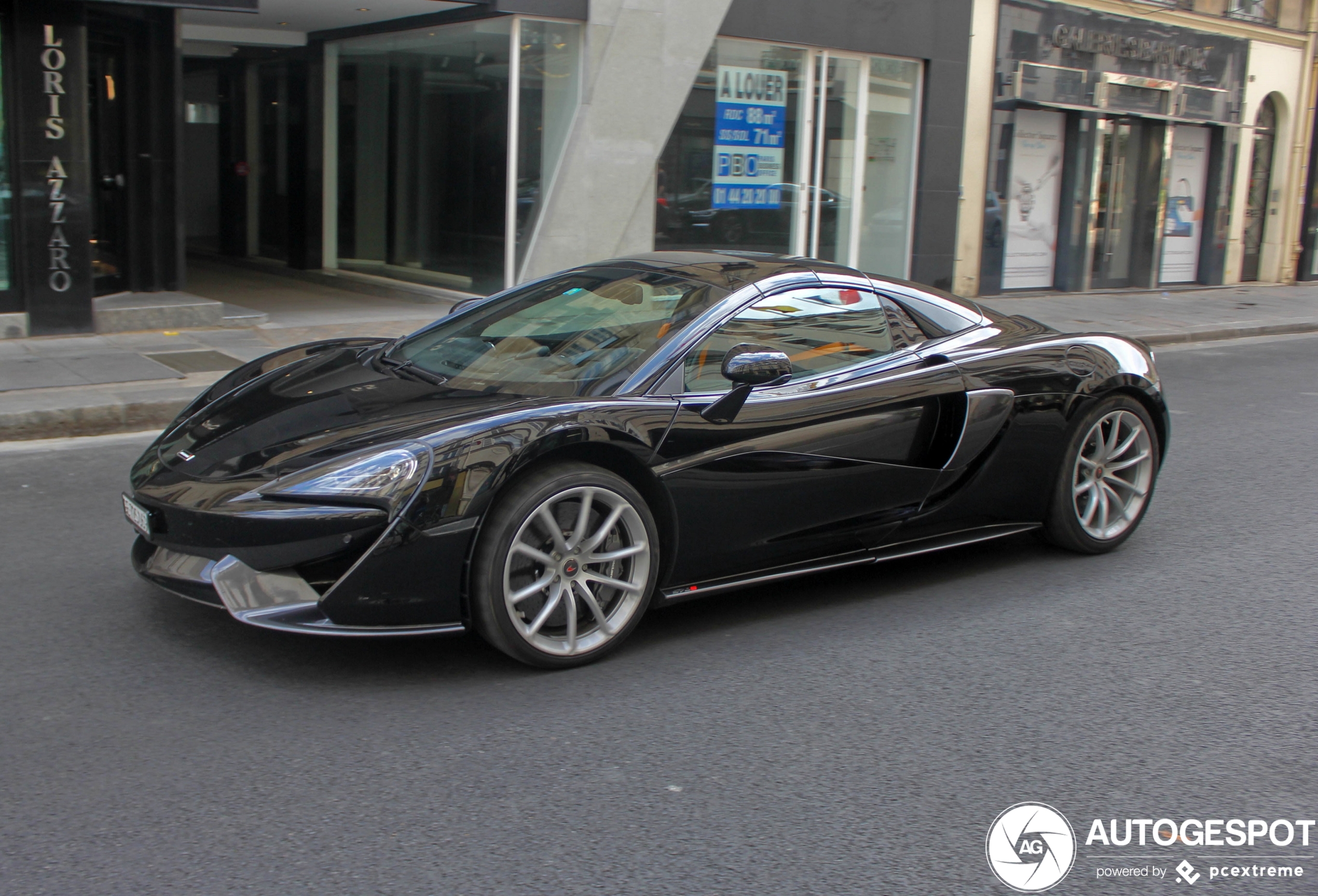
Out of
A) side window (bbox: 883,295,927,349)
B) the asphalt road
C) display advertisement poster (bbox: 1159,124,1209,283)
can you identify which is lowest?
the asphalt road

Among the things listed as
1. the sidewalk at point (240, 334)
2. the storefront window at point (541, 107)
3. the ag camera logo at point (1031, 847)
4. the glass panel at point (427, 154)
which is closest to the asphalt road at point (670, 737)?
the ag camera logo at point (1031, 847)

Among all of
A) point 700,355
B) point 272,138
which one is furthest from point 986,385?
point 272,138

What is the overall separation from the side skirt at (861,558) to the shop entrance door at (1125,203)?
1560 centimetres

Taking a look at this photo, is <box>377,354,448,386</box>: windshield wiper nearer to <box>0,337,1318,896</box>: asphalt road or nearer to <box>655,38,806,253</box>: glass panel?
<box>0,337,1318,896</box>: asphalt road

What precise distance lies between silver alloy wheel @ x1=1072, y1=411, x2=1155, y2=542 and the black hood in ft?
8.75

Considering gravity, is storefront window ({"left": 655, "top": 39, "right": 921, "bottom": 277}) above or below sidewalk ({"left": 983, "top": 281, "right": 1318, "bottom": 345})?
above

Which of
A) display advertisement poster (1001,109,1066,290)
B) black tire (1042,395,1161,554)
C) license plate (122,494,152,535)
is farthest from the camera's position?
display advertisement poster (1001,109,1066,290)

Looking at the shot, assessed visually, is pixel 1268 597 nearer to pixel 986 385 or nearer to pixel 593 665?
pixel 986 385

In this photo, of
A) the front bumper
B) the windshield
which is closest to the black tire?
the windshield

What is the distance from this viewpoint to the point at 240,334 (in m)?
10.8

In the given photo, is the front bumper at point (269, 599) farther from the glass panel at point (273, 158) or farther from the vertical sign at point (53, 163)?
the glass panel at point (273, 158)

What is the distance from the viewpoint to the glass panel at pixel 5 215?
10039 millimetres

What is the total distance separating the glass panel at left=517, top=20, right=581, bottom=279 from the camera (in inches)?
512

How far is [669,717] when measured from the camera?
12.1 ft
